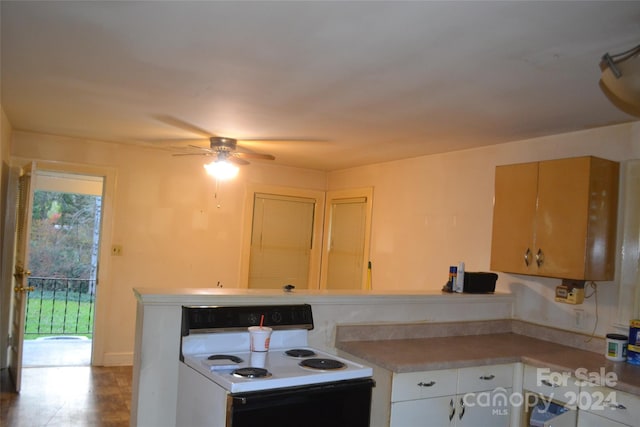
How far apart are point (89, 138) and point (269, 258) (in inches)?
91.0

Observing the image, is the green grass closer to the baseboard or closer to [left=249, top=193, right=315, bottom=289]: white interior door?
the baseboard

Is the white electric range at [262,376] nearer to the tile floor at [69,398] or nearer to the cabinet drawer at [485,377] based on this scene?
the cabinet drawer at [485,377]

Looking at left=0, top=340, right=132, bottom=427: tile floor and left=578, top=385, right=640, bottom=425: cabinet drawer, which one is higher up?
left=578, top=385, right=640, bottom=425: cabinet drawer

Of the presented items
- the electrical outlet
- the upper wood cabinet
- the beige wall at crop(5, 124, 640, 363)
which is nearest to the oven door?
the upper wood cabinet

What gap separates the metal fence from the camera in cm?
684

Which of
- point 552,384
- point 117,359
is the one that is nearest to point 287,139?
point 552,384

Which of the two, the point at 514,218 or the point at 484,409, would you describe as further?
the point at 514,218

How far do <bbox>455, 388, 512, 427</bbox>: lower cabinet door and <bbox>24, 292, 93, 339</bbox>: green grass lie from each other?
5642 millimetres

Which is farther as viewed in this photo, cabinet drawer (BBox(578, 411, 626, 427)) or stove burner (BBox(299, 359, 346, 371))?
cabinet drawer (BBox(578, 411, 626, 427))

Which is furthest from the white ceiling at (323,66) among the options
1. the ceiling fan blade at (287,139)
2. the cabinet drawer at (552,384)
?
the cabinet drawer at (552,384)

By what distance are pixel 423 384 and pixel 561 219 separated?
4.49 ft

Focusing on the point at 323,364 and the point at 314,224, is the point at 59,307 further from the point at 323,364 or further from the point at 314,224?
the point at 323,364

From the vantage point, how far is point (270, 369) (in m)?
2.17

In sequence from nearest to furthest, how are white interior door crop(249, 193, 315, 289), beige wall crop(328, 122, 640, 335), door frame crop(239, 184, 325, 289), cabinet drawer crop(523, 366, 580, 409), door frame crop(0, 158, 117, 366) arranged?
cabinet drawer crop(523, 366, 580, 409) < beige wall crop(328, 122, 640, 335) < door frame crop(0, 158, 117, 366) < door frame crop(239, 184, 325, 289) < white interior door crop(249, 193, 315, 289)
